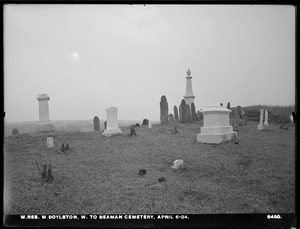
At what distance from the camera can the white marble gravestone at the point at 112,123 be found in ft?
23.8

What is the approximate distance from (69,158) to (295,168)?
4748 millimetres

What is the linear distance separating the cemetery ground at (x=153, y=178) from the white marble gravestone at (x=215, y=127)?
0.36 meters

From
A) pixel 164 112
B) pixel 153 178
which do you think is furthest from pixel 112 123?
pixel 153 178

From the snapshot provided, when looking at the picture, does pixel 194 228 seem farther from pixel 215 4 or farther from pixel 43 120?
pixel 43 120

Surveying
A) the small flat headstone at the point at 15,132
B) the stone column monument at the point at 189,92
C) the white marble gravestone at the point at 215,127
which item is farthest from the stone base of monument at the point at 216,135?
the small flat headstone at the point at 15,132

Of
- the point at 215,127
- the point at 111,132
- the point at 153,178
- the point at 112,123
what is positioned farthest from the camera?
the point at 112,123

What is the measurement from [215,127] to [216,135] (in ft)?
0.96

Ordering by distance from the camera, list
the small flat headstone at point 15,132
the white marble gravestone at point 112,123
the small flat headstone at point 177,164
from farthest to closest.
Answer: the white marble gravestone at point 112,123 → the small flat headstone at point 15,132 → the small flat headstone at point 177,164

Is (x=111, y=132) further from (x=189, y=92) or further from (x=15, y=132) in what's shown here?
(x=189, y=92)

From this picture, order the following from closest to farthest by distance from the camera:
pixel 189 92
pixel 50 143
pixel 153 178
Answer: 1. pixel 153 178
2. pixel 50 143
3. pixel 189 92

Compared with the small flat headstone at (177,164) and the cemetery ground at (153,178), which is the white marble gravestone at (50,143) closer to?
the cemetery ground at (153,178)

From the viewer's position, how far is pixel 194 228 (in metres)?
4.07

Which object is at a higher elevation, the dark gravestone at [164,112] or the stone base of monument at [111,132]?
the dark gravestone at [164,112]

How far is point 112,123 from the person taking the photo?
7512 millimetres
